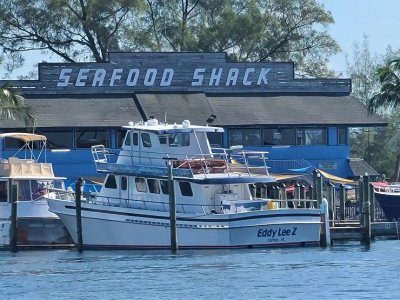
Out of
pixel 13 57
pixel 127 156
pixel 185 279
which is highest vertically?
pixel 13 57

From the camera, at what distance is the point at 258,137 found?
231 feet

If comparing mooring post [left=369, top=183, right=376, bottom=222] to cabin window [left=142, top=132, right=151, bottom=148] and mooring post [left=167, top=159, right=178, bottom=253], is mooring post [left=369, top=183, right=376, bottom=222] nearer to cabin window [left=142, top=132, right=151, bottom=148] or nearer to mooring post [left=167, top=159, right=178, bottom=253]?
mooring post [left=167, top=159, right=178, bottom=253]

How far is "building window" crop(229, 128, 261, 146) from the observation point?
70188 mm

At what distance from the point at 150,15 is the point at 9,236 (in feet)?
102

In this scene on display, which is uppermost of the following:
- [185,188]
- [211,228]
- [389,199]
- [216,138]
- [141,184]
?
[216,138]

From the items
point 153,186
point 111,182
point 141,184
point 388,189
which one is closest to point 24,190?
point 111,182

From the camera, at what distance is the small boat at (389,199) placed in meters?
59.0

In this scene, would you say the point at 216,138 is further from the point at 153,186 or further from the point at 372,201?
the point at 153,186

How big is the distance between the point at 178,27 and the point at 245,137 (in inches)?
609

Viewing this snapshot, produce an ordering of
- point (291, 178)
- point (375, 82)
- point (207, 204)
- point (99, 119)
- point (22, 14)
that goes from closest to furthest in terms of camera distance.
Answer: point (207, 204)
point (291, 178)
point (99, 119)
point (22, 14)
point (375, 82)

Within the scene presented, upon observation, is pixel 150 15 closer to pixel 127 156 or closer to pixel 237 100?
pixel 237 100

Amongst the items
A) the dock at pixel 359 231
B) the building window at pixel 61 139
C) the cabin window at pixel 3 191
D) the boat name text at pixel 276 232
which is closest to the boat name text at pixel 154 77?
the building window at pixel 61 139

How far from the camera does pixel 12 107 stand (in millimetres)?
60719

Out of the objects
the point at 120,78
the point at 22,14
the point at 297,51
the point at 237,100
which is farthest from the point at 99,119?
the point at 297,51
